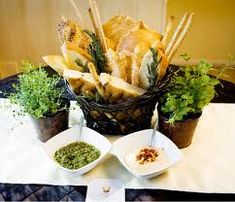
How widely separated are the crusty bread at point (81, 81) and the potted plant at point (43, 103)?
0.23ft

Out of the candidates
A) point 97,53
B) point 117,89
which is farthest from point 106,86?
point 97,53

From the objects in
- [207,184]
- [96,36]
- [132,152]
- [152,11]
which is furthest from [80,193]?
[152,11]

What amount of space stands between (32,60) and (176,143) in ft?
4.79

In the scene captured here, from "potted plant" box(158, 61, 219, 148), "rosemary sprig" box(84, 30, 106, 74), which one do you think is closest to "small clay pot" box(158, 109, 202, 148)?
"potted plant" box(158, 61, 219, 148)

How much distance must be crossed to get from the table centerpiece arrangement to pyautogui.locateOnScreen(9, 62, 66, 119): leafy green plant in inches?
2.3

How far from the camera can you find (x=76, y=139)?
34.8 inches

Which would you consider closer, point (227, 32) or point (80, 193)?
point (80, 193)

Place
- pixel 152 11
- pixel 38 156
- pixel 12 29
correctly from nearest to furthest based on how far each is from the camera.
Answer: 1. pixel 38 156
2. pixel 152 11
3. pixel 12 29

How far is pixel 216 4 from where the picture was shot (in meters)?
2.01

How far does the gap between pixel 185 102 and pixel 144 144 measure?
163mm

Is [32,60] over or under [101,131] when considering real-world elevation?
under

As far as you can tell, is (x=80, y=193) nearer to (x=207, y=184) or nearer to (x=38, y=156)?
(x=38, y=156)

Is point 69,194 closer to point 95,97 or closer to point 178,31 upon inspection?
point 95,97

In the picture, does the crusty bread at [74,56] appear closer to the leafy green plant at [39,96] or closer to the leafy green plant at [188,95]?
the leafy green plant at [39,96]
